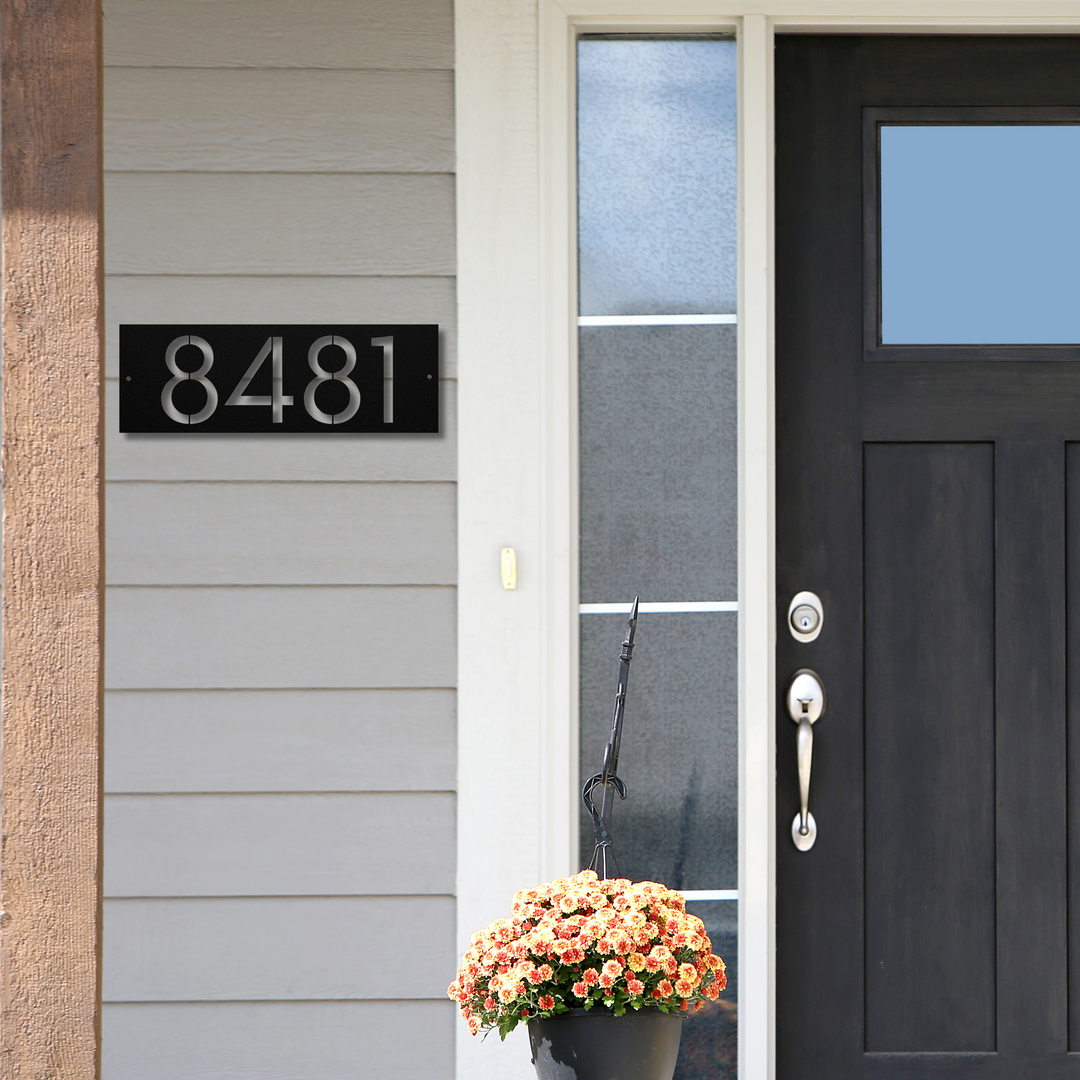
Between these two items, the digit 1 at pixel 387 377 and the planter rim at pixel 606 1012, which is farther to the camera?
the digit 1 at pixel 387 377

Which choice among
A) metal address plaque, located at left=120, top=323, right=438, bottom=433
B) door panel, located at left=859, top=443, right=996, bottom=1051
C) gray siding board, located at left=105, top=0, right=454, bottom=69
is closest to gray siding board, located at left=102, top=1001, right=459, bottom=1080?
door panel, located at left=859, top=443, right=996, bottom=1051

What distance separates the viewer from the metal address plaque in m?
2.08

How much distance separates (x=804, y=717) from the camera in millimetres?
2123

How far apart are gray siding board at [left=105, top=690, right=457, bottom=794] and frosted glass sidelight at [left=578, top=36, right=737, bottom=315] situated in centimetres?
80

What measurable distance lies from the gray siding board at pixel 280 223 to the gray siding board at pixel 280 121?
0.02m

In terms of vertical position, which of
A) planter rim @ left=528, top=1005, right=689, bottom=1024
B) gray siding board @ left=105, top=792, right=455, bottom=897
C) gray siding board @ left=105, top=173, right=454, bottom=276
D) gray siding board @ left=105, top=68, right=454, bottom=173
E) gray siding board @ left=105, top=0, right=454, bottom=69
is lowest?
planter rim @ left=528, top=1005, right=689, bottom=1024

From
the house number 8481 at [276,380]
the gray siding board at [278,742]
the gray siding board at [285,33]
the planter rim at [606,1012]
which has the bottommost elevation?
the planter rim at [606,1012]

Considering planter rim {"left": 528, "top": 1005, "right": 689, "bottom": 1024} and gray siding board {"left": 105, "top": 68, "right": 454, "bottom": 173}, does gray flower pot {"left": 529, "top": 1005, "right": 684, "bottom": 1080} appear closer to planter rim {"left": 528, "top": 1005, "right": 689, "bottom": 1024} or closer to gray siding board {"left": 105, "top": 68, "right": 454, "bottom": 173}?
planter rim {"left": 528, "top": 1005, "right": 689, "bottom": 1024}

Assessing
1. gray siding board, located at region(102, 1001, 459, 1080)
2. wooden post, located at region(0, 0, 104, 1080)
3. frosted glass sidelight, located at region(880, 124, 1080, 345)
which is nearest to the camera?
wooden post, located at region(0, 0, 104, 1080)

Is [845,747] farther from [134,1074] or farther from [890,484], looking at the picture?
[134,1074]

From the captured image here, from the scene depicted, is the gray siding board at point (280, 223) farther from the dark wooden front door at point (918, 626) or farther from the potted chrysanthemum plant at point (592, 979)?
the potted chrysanthemum plant at point (592, 979)

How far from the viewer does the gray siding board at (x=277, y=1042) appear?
81.0 inches

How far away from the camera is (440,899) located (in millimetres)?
2068

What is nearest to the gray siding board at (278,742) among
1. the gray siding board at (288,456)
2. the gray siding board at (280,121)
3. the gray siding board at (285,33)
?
the gray siding board at (288,456)
